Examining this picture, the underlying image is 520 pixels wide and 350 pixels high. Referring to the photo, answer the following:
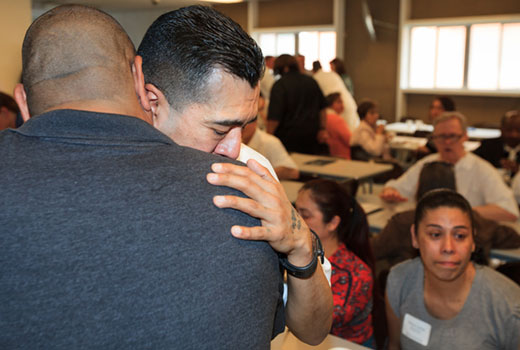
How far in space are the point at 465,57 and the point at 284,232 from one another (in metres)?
11.1

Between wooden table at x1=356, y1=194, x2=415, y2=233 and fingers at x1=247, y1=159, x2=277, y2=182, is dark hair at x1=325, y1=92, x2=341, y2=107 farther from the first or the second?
fingers at x1=247, y1=159, x2=277, y2=182

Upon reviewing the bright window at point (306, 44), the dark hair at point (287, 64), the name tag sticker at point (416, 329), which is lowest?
the name tag sticker at point (416, 329)

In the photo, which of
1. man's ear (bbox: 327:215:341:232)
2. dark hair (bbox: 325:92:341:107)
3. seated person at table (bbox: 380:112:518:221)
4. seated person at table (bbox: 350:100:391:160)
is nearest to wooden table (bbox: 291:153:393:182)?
seated person at table (bbox: 380:112:518:221)

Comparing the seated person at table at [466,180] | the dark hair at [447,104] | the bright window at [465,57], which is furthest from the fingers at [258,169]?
the bright window at [465,57]

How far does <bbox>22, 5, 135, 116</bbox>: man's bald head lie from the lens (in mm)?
857

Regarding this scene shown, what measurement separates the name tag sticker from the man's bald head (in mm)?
1849

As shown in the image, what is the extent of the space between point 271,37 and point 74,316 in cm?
1327

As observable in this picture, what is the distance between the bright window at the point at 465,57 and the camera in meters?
10.4

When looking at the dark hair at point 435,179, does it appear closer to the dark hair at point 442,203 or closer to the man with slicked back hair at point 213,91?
the dark hair at point 442,203

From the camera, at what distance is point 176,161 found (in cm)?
80

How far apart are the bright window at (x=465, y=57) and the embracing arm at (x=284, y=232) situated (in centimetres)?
1046

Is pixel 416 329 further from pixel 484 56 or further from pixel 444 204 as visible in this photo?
pixel 484 56

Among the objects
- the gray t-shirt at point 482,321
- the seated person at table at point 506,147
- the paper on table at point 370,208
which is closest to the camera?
the gray t-shirt at point 482,321

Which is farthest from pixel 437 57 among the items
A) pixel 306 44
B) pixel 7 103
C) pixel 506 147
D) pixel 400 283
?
pixel 400 283
